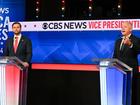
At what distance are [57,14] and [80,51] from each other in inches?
34.0

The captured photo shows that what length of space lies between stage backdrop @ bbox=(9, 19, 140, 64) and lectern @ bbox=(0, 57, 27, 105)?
2622 millimetres

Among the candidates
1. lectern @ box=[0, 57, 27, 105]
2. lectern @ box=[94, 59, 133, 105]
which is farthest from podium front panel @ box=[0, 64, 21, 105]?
lectern @ box=[94, 59, 133, 105]

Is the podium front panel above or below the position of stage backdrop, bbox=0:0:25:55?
below

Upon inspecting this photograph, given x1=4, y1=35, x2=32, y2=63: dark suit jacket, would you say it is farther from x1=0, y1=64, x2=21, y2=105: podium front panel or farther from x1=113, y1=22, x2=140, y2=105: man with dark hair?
x1=113, y1=22, x2=140, y2=105: man with dark hair

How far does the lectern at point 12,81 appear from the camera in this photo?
5887 millimetres

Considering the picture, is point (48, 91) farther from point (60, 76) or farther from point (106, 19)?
point (106, 19)

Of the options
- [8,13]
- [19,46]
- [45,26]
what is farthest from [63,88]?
[8,13]

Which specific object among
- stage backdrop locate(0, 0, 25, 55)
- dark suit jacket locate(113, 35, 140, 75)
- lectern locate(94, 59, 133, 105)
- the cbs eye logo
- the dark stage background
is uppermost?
stage backdrop locate(0, 0, 25, 55)

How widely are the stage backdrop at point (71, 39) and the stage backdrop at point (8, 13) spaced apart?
273mm

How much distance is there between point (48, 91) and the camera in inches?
304

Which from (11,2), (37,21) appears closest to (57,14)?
(37,21)

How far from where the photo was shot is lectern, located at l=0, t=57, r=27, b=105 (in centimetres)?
589

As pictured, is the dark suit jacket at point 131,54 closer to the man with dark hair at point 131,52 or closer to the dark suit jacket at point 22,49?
the man with dark hair at point 131,52

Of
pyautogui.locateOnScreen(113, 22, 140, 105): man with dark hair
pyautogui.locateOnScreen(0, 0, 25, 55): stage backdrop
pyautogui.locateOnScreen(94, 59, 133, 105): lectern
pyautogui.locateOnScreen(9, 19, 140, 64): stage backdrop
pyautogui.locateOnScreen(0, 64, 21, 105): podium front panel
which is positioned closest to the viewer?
pyautogui.locateOnScreen(94, 59, 133, 105): lectern
